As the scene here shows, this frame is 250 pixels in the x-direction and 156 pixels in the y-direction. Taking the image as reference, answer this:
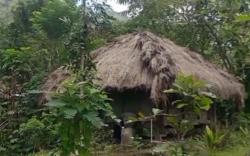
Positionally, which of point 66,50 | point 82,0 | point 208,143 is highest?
point 82,0

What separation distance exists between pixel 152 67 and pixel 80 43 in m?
4.43

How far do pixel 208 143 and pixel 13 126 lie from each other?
3.96m

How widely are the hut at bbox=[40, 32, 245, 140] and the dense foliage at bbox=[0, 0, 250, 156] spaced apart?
0.55m

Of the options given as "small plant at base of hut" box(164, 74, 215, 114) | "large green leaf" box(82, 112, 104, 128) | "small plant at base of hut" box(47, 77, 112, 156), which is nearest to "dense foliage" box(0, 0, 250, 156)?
"small plant at base of hut" box(164, 74, 215, 114)

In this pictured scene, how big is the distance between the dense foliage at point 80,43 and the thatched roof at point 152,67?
548 mm

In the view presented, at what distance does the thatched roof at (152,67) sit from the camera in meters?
9.59

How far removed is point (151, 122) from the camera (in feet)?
31.6

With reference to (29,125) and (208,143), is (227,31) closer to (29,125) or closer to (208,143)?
(208,143)

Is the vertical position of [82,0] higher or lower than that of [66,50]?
higher

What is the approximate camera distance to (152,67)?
9609mm

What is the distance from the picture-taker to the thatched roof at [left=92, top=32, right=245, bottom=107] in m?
9.60

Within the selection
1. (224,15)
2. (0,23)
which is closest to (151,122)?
(224,15)

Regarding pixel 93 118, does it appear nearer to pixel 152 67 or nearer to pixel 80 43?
pixel 80 43

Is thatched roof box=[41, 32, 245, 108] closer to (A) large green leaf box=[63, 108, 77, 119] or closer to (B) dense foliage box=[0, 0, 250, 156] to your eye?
(B) dense foliage box=[0, 0, 250, 156]
